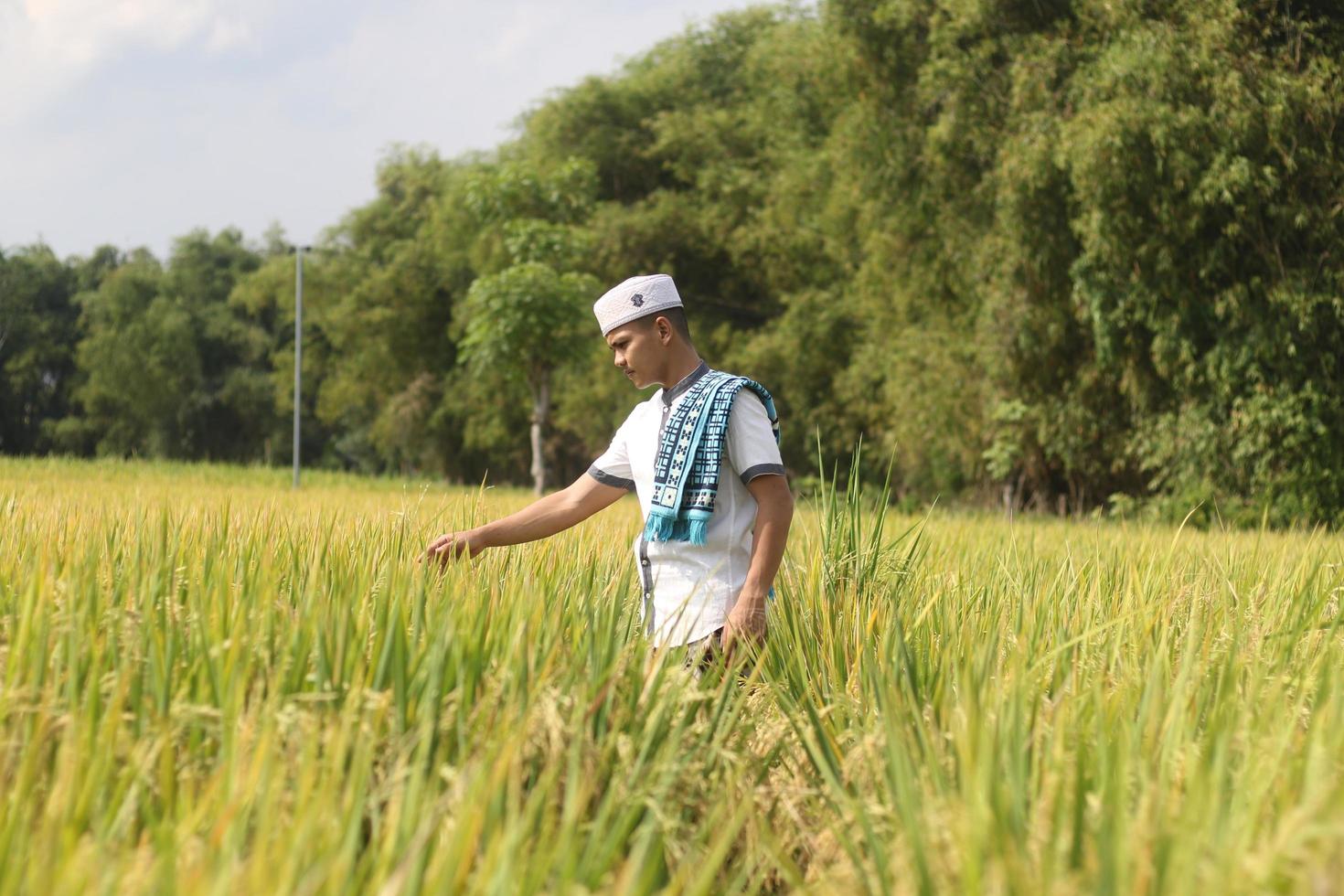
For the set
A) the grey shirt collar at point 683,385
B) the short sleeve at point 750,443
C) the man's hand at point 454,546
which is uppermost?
the grey shirt collar at point 683,385

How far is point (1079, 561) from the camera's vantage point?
480 cm

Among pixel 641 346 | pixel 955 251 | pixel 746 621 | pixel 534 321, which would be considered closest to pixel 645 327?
pixel 641 346

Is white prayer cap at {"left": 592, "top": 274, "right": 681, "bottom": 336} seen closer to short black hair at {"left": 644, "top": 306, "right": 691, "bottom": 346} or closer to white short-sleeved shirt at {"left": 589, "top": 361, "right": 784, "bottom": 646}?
short black hair at {"left": 644, "top": 306, "right": 691, "bottom": 346}

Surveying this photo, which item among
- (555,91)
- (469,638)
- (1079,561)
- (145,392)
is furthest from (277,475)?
(145,392)

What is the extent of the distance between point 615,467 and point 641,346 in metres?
0.48

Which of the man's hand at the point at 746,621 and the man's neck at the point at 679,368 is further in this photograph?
the man's neck at the point at 679,368

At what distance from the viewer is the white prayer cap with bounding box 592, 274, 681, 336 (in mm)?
2969

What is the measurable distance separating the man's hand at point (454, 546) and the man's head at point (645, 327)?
2.02 ft

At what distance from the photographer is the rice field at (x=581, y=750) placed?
1392 mm

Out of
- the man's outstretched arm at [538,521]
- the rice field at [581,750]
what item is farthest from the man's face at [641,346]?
the rice field at [581,750]

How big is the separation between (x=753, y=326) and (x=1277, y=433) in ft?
51.6

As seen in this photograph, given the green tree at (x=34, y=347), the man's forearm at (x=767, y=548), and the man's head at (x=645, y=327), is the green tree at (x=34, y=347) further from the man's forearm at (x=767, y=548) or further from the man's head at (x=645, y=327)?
the man's forearm at (x=767, y=548)

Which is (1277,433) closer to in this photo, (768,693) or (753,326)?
(768,693)

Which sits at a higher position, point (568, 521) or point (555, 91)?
point (555, 91)
